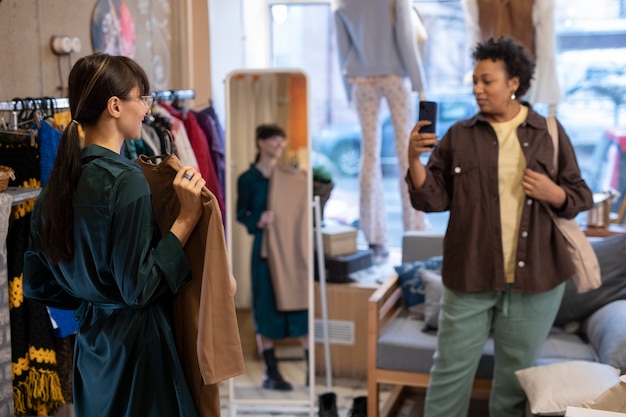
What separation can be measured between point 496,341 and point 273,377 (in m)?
1.16

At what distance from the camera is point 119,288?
1743 millimetres

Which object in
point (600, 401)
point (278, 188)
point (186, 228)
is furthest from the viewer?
point (278, 188)

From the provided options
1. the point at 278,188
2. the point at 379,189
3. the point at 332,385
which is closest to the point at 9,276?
the point at 278,188

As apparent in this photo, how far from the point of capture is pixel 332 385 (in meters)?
3.91

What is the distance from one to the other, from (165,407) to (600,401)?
1137 millimetres

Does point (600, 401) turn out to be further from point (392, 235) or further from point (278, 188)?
point (392, 235)

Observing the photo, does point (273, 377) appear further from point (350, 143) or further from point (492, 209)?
point (350, 143)

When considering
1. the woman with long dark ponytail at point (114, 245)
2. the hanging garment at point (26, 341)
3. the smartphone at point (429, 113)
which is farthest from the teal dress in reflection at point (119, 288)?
the smartphone at point (429, 113)

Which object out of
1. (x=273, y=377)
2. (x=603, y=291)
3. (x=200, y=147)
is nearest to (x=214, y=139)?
(x=200, y=147)

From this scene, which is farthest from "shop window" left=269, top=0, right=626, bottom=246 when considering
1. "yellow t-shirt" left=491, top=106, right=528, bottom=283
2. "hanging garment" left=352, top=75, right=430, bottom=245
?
"yellow t-shirt" left=491, top=106, right=528, bottom=283

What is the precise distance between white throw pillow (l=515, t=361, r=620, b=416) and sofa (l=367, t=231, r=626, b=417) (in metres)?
0.28

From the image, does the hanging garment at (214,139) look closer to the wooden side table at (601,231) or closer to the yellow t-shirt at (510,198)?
the yellow t-shirt at (510,198)

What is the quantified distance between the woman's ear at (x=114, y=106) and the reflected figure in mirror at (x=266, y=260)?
1.75 metres

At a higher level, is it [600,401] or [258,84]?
Answer: [258,84]
